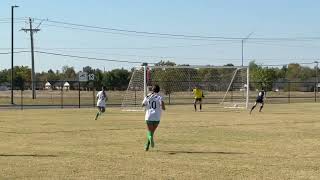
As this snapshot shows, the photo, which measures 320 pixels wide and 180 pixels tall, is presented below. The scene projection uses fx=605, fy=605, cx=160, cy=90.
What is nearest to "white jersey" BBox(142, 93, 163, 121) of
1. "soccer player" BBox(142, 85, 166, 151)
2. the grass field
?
"soccer player" BBox(142, 85, 166, 151)

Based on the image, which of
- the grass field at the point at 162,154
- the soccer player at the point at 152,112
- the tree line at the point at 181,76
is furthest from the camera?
the tree line at the point at 181,76

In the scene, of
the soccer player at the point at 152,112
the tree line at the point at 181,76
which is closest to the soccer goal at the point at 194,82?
the tree line at the point at 181,76

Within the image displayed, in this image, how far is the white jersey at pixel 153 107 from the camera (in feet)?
53.4

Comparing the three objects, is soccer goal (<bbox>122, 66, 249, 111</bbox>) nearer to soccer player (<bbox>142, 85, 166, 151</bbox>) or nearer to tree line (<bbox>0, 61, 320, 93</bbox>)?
tree line (<bbox>0, 61, 320, 93</bbox>)

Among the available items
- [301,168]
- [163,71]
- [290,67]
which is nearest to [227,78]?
[163,71]

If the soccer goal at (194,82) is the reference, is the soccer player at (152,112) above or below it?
below

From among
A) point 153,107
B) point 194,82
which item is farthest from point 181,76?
point 153,107

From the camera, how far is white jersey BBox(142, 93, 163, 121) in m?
16.3

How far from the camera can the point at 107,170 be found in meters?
12.1

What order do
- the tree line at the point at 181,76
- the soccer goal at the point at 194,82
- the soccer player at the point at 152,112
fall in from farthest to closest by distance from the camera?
1. the tree line at the point at 181,76
2. the soccer goal at the point at 194,82
3. the soccer player at the point at 152,112

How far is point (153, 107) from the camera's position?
16.3 m

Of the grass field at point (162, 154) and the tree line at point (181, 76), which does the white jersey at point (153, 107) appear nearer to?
the grass field at point (162, 154)

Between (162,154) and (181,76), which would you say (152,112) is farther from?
(181,76)

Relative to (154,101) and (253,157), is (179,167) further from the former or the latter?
(154,101)
